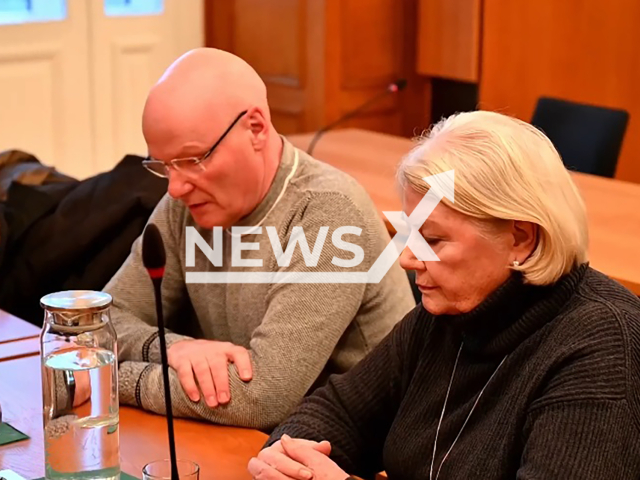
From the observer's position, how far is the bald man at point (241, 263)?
1.79 m

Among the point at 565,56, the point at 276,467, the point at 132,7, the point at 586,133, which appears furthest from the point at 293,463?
the point at 132,7

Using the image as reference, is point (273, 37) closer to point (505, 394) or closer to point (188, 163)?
point (188, 163)

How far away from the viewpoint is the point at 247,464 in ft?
5.24

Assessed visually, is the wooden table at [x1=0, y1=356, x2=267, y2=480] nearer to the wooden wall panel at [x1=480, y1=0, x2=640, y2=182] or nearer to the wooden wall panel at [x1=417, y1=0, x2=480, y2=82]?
the wooden wall panel at [x1=480, y1=0, x2=640, y2=182]

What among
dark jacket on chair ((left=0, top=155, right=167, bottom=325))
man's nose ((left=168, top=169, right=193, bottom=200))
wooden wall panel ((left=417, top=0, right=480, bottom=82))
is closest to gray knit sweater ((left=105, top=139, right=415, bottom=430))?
man's nose ((left=168, top=169, right=193, bottom=200))

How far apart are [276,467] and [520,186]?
0.53 metres

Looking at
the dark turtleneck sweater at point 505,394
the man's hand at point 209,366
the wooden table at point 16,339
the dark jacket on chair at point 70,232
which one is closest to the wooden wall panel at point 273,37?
the dark jacket on chair at point 70,232

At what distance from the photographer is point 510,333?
149 centimetres

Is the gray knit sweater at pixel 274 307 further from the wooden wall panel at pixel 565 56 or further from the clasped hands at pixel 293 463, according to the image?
the wooden wall panel at pixel 565 56

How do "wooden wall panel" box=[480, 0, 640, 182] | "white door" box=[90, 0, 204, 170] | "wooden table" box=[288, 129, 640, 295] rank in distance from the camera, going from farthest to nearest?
1. "white door" box=[90, 0, 204, 170]
2. "wooden wall panel" box=[480, 0, 640, 182]
3. "wooden table" box=[288, 129, 640, 295]

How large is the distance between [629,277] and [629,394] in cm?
108

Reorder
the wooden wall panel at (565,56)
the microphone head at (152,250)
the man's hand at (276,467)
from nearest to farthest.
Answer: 1. the microphone head at (152,250)
2. the man's hand at (276,467)
3. the wooden wall panel at (565,56)

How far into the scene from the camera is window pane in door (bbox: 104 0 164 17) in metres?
4.96

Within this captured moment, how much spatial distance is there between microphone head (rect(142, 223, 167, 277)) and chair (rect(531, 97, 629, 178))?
2537 mm
